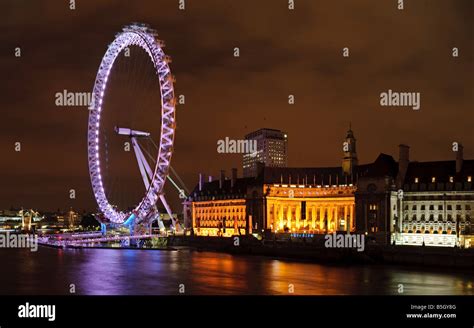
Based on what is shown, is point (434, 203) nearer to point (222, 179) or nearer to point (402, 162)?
point (402, 162)

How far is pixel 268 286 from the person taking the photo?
130 ft

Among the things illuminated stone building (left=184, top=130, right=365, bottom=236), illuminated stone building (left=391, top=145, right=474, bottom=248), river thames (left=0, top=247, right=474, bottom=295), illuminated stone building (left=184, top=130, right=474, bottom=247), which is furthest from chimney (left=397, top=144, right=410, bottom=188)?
river thames (left=0, top=247, right=474, bottom=295)

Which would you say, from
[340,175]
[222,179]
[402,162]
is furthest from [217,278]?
[222,179]

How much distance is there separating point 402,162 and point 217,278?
32.8 metres

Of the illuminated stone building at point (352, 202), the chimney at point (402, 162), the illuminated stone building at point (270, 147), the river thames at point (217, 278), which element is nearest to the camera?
the river thames at point (217, 278)

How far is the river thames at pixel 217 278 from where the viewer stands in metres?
37.9

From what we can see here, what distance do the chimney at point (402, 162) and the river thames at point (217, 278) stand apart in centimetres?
1783

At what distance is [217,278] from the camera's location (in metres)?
44.3

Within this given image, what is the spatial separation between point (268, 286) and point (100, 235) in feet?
183

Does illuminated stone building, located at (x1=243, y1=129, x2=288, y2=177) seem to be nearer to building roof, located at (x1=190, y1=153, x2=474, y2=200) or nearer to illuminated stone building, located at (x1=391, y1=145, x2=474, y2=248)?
building roof, located at (x1=190, y1=153, x2=474, y2=200)

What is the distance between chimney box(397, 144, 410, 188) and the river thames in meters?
17.8

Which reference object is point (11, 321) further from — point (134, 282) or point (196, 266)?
point (196, 266)

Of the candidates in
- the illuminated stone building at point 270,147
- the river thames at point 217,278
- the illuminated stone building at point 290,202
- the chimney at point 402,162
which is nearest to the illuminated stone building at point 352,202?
the illuminated stone building at point 290,202

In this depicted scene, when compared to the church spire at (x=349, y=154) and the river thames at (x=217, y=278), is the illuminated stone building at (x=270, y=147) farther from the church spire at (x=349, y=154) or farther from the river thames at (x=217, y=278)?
the river thames at (x=217, y=278)
